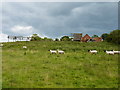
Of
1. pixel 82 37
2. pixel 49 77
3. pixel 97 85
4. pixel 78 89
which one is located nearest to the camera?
pixel 78 89

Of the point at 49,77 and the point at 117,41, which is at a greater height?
the point at 117,41

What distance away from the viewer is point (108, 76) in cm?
1204

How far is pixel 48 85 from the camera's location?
9.98m

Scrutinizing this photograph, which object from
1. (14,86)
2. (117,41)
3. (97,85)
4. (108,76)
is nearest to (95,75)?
(108,76)

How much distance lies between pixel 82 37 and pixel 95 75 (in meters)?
87.5

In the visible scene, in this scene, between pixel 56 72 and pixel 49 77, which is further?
pixel 56 72

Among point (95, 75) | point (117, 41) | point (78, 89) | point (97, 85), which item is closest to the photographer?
point (78, 89)

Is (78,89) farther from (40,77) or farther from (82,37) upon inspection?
(82,37)

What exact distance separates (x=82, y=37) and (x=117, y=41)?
4793 centimetres

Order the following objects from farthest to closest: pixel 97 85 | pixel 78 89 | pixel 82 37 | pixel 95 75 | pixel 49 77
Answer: pixel 82 37 < pixel 95 75 < pixel 49 77 < pixel 97 85 < pixel 78 89

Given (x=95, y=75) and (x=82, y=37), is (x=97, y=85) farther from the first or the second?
(x=82, y=37)

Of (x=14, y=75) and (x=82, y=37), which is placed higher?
(x=82, y=37)

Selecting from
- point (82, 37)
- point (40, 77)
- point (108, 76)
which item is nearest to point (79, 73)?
point (108, 76)

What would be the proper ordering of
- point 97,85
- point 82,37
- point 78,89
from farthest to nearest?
point 82,37 → point 97,85 → point 78,89
